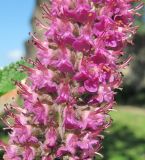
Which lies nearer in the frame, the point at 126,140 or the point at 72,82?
the point at 72,82

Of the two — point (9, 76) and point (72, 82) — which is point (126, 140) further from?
point (72, 82)

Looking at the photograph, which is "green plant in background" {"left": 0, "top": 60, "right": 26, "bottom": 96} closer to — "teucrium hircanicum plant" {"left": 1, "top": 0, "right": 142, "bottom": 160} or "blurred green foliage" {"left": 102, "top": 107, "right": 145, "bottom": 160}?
"teucrium hircanicum plant" {"left": 1, "top": 0, "right": 142, "bottom": 160}

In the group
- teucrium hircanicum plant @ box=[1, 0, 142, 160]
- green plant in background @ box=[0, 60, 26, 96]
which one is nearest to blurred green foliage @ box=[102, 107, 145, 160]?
green plant in background @ box=[0, 60, 26, 96]

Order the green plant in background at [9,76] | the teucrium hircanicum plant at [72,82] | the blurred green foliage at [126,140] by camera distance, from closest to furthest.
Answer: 1. the teucrium hircanicum plant at [72,82]
2. the green plant in background at [9,76]
3. the blurred green foliage at [126,140]

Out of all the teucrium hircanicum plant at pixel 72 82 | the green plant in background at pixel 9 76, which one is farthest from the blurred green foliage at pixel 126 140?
the teucrium hircanicum plant at pixel 72 82

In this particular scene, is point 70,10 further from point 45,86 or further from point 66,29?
point 45,86

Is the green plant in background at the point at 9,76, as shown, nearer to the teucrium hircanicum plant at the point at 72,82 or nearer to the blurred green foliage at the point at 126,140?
the teucrium hircanicum plant at the point at 72,82

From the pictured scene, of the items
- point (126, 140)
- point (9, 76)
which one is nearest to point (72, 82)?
point (9, 76)
